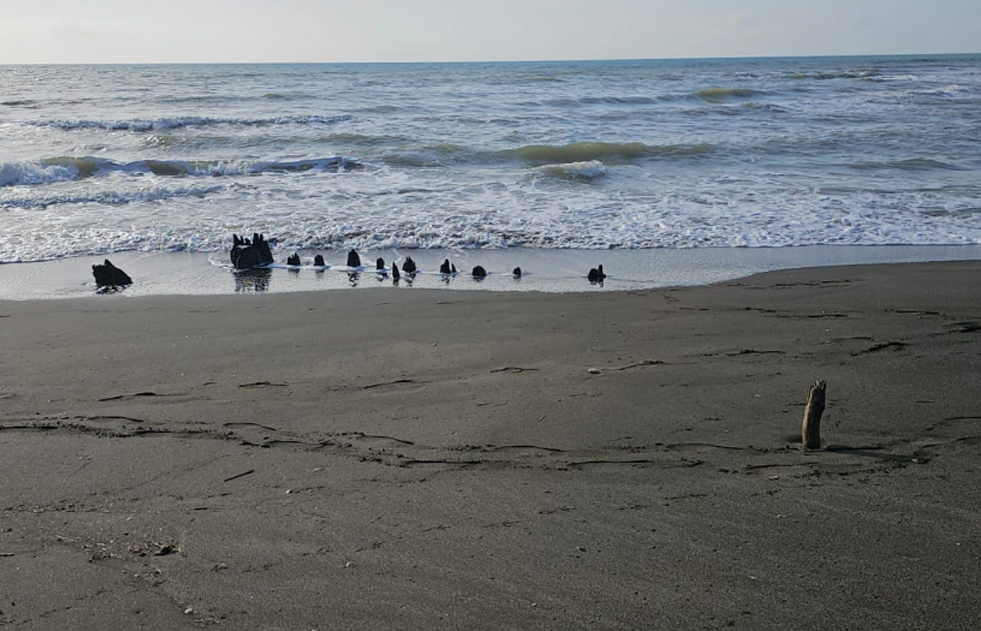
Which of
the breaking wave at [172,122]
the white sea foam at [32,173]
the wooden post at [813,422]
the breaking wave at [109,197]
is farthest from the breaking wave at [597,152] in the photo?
the wooden post at [813,422]

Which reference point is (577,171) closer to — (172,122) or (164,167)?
(164,167)

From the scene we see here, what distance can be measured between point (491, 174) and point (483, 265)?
282 inches

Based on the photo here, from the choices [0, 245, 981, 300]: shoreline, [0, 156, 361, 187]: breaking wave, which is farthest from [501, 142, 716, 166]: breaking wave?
[0, 245, 981, 300]: shoreline

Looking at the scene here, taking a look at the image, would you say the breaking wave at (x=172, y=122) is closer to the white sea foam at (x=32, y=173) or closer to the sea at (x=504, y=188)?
the sea at (x=504, y=188)

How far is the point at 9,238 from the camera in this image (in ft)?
34.2

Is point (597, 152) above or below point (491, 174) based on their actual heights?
above

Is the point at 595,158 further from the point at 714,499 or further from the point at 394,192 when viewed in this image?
the point at 714,499

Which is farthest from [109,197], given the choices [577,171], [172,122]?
[172,122]

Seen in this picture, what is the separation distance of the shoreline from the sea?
0.05 m

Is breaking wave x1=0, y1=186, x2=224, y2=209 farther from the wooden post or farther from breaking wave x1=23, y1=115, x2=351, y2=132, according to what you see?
breaking wave x1=23, y1=115, x2=351, y2=132

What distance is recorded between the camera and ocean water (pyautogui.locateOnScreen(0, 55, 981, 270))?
10.5m

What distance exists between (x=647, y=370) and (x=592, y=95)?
32.7 m

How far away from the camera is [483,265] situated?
9.17m

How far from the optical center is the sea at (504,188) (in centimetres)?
964
